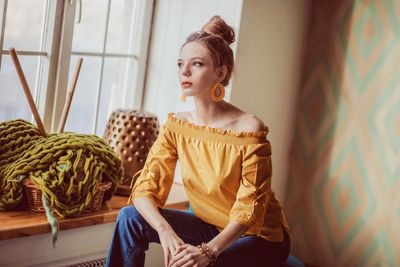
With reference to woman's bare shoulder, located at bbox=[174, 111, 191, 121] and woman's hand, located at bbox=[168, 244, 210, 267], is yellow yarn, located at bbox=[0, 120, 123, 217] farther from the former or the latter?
woman's hand, located at bbox=[168, 244, 210, 267]

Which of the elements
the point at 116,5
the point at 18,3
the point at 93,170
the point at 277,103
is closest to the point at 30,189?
the point at 93,170

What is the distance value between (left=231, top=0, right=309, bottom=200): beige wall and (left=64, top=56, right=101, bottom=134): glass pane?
583mm

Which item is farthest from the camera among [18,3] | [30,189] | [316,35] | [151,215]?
[316,35]

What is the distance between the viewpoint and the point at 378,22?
3062 millimetres

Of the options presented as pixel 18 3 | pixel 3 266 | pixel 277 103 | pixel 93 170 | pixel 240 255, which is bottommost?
pixel 3 266

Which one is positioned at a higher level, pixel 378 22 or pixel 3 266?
pixel 378 22

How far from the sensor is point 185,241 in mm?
2199

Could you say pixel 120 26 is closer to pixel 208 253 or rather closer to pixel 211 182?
pixel 211 182

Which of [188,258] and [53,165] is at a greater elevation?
[53,165]

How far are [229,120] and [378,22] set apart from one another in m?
1.21

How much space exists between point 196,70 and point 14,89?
771 mm

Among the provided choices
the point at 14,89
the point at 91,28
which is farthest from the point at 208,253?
the point at 91,28

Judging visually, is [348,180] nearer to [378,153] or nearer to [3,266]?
[378,153]

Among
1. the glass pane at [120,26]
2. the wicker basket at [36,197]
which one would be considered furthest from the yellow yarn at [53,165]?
the glass pane at [120,26]
